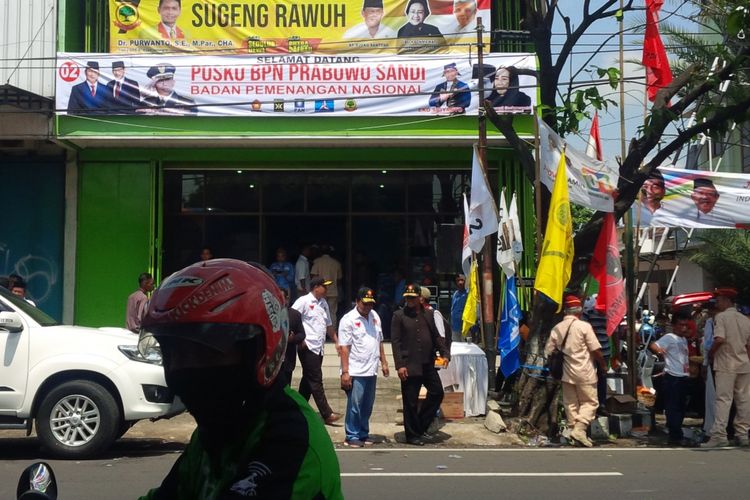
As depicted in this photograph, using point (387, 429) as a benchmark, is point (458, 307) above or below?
above

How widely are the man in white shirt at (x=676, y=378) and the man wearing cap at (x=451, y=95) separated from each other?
5891mm

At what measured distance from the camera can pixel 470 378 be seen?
1277 centimetres

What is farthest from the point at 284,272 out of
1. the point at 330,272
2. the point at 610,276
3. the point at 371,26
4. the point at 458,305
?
the point at 610,276

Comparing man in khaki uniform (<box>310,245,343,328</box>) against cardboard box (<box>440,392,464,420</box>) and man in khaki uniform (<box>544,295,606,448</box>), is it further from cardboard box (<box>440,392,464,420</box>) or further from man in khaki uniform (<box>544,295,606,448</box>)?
man in khaki uniform (<box>544,295,606,448</box>)

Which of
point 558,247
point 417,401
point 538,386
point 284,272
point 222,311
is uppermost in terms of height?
point 558,247

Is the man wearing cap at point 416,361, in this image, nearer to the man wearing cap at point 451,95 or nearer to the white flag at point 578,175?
the white flag at point 578,175

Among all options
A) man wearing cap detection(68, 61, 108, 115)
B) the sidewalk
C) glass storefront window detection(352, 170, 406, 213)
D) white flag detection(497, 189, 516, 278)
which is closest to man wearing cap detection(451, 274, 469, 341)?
glass storefront window detection(352, 170, 406, 213)

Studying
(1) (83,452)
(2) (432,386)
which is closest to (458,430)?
(2) (432,386)

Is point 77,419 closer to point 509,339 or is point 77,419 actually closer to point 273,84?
point 509,339

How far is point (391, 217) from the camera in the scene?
17875 mm

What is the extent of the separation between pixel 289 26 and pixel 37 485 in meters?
14.8

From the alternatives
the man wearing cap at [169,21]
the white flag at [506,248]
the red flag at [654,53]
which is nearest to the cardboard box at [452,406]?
the white flag at [506,248]

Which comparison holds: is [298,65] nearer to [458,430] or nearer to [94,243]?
[94,243]

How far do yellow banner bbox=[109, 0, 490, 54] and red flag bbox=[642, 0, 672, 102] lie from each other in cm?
342
